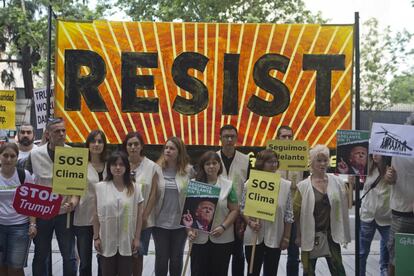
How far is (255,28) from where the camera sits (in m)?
7.42

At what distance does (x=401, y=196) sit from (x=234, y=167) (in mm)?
1715

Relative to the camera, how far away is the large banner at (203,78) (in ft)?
24.3

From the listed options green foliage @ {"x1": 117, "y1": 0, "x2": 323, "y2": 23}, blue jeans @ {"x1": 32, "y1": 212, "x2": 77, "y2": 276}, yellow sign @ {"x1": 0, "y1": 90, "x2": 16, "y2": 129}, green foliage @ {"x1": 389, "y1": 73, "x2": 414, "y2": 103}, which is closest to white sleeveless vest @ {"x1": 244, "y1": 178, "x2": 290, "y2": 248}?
blue jeans @ {"x1": 32, "y1": 212, "x2": 77, "y2": 276}

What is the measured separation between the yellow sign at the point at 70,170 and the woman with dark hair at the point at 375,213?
3.32 metres

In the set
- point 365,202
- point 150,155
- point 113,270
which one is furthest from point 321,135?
point 113,270

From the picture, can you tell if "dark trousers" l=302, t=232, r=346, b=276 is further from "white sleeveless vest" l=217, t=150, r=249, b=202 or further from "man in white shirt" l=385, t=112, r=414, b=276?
"white sleeveless vest" l=217, t=150, r=249, b=202

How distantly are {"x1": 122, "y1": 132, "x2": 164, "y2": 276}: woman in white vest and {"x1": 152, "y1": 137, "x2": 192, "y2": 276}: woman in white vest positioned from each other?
81mm

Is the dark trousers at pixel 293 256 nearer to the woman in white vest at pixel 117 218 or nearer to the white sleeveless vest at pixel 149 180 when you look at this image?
the white sleeveless vest at pixel 149 180

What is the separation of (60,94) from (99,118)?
0.59 meters

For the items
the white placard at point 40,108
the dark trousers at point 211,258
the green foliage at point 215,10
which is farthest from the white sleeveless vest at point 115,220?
the green foliage at point 215,10

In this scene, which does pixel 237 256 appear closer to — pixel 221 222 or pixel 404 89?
pixel 221 222

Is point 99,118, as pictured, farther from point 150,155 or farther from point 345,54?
point 345,54

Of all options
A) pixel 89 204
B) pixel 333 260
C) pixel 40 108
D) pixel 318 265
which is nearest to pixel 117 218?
pixel 89 204

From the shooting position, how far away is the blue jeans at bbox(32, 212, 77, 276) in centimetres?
588
